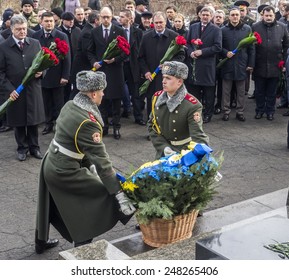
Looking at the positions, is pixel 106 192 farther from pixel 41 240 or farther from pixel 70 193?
pixel 41 240

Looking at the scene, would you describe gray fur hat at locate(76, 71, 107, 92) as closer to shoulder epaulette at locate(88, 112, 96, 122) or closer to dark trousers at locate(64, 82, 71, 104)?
shoulder epaulette at locate(88, 112, 96, 122)

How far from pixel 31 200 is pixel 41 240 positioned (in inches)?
58.0

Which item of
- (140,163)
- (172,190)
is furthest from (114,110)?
(172,190)

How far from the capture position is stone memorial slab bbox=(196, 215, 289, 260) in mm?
4086

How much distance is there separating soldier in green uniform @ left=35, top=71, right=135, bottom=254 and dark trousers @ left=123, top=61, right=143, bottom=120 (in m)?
4.99

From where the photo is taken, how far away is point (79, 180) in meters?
5.26

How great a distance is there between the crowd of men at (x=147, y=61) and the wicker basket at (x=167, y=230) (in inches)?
156

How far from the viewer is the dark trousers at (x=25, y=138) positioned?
28.1 feet

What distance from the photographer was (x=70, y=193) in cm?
532

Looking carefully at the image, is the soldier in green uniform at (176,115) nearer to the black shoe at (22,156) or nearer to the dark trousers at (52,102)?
the black shoe at (22,156)

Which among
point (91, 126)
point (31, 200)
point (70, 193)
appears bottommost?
point (31, 200)

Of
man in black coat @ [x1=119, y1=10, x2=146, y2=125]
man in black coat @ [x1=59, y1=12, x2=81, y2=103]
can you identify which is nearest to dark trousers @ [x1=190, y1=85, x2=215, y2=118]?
man in black coat @ [x1=119, y1=10, x2=146, y2=125]

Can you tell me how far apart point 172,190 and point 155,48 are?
17.0 ft
